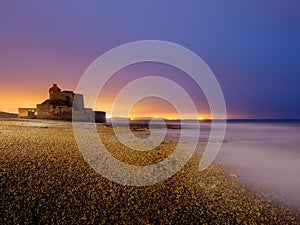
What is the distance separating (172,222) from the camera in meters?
4.45

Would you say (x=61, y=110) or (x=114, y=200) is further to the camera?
(x=61, y=110)

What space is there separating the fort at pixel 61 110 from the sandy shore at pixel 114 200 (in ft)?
101

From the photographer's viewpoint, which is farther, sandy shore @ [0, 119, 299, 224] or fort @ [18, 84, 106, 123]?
fort @ [18, 84, 106, 123]

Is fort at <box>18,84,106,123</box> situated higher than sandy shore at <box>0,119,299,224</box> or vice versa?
fort at <box>18,84,106,123</box>

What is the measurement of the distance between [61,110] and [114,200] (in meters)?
34.4

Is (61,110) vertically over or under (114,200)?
over

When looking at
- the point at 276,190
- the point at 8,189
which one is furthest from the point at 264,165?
the point at 8,189

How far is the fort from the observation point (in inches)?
1441

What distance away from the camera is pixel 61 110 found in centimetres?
3644

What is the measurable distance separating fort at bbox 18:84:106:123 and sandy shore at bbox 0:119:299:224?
30.7m

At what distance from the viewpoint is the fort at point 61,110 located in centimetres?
3659

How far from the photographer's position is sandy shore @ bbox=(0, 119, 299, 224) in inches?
175

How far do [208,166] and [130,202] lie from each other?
18.0ft

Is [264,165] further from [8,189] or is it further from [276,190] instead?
[8,189]
